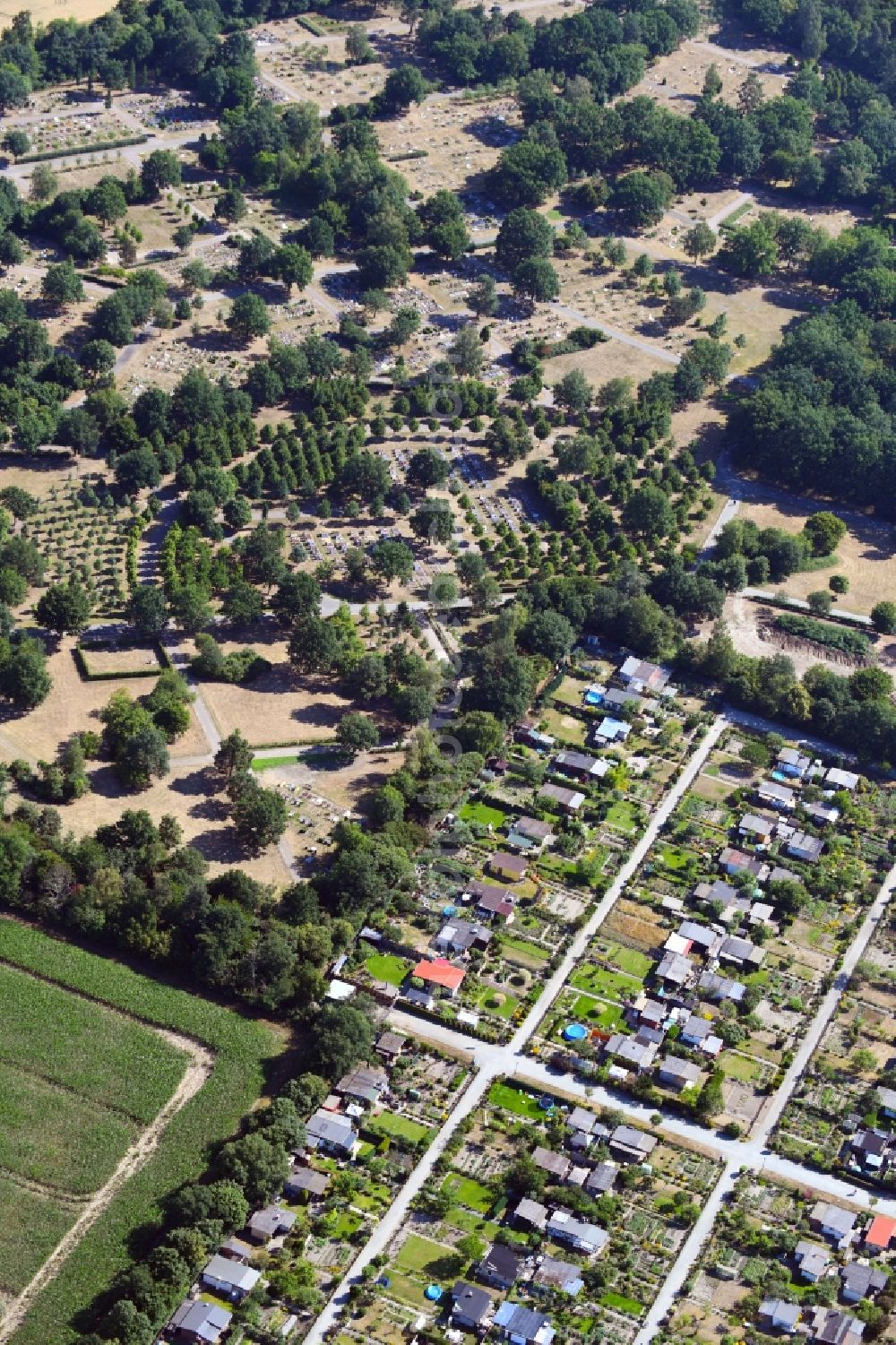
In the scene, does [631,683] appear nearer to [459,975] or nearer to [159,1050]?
[459,975]

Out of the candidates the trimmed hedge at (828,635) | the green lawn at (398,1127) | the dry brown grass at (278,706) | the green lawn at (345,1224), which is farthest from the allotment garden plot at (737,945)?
the dry brown grass at (278,706)

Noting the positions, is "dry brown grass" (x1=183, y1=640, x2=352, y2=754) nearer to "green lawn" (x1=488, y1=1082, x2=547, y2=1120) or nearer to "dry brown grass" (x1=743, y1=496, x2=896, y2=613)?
"green lawn" (x1=488, y1=1082, x2=547, y2=1120)

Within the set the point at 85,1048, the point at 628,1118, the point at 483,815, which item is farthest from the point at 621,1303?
the point at 483,815

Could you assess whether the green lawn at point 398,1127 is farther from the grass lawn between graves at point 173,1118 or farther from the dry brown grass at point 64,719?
the dry brown grass at point 64,719

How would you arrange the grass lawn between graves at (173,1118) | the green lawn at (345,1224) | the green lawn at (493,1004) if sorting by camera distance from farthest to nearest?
the green lawn at (493,1004), the green lawn at (345,1224), the grass lawn between graves at (173,1118)

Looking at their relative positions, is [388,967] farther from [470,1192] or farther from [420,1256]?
[420,1256]

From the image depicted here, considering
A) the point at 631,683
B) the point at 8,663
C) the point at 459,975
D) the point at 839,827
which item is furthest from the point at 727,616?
the point at 8,663
